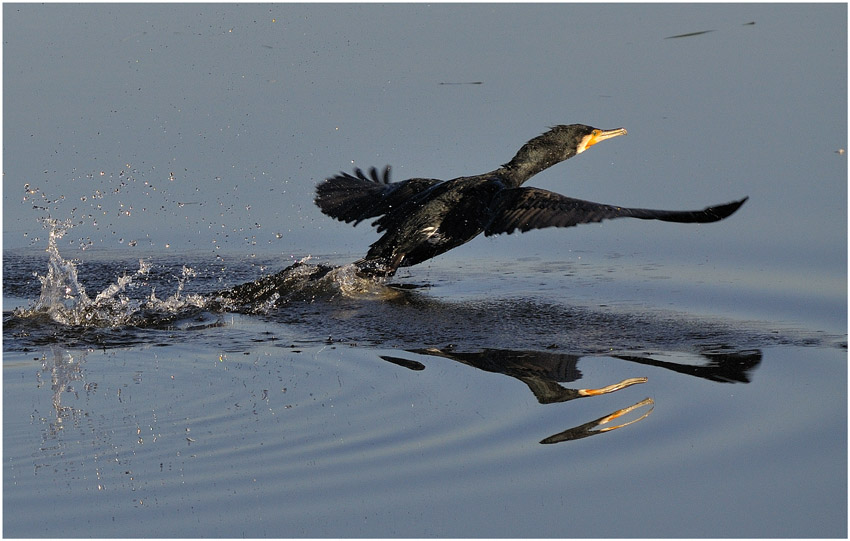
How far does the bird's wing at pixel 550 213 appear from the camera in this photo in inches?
263

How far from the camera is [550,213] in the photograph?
7.33 metres

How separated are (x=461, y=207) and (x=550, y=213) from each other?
96cm

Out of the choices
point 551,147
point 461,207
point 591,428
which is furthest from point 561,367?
point 551,147

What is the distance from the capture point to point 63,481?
440 centimetres

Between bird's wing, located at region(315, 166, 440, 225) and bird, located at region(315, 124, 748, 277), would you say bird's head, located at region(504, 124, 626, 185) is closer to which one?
bird, located at region(315, 124, 748, 277)

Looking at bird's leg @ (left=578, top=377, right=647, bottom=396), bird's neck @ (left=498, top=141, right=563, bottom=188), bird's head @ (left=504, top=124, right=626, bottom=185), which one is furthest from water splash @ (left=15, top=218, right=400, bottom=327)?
bird's leg @ (left=578, top=377, right=647, bottom=396)

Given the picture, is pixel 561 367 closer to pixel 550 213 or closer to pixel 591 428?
pixel 591 428

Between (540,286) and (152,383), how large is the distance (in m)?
3.40

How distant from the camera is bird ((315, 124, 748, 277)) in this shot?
7.20 meters

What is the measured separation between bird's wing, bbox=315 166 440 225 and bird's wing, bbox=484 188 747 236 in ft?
4.07

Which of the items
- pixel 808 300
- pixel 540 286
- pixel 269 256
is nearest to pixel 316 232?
pixel 269 256

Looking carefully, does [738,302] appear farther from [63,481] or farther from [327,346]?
[63,481]

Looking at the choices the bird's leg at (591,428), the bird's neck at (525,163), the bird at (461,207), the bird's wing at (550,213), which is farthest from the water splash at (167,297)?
the bird's leg at (591,428)

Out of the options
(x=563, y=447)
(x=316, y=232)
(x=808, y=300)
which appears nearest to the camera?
(x=563, y=447)
